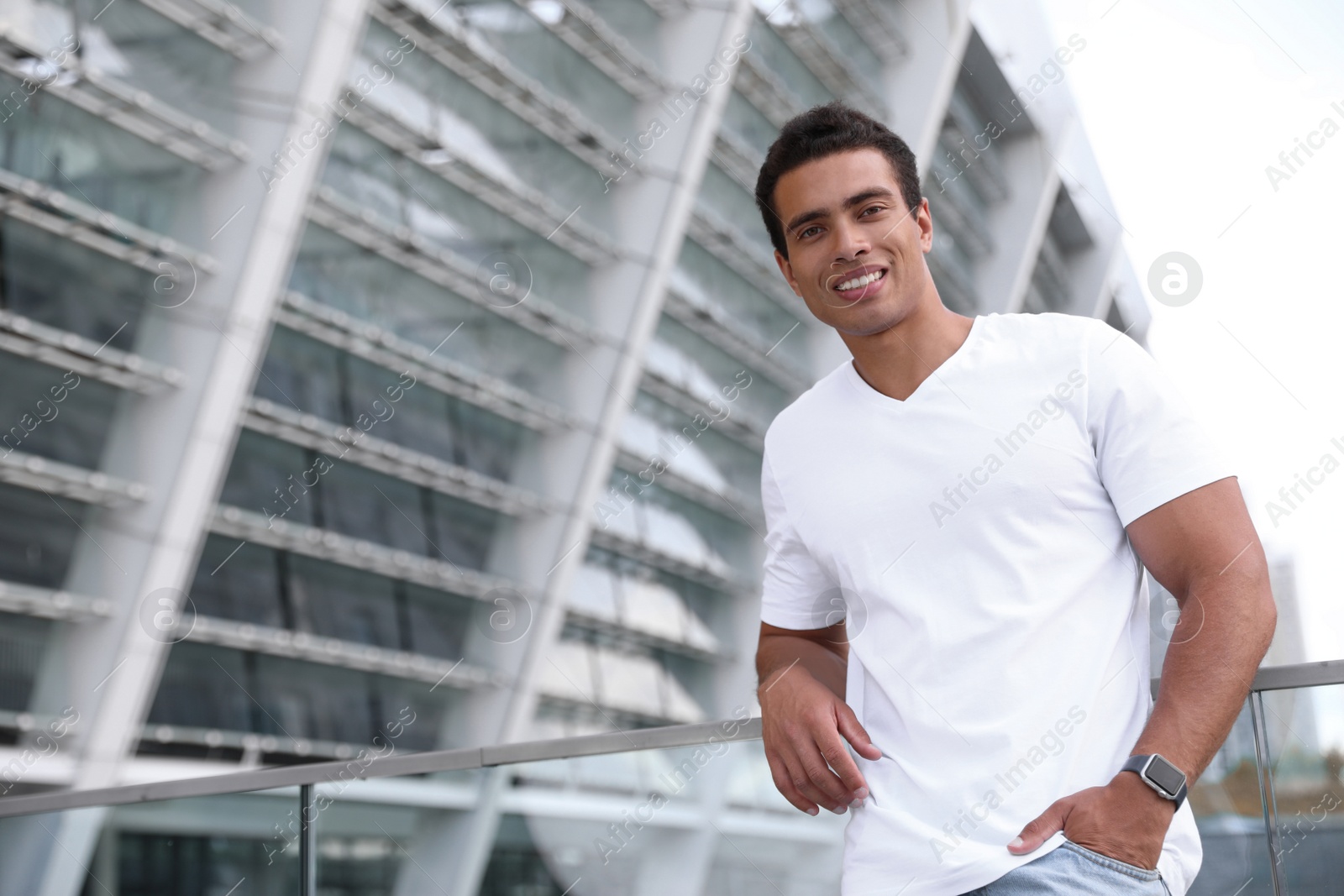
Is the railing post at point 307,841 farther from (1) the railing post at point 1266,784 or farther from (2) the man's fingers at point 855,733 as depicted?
(1) the railing post at point 1266,784

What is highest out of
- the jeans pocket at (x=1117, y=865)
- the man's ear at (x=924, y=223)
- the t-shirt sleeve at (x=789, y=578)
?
the man's ear at (x=924, y=223)

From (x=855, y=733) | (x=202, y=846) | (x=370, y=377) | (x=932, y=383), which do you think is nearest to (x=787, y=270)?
(x=932, y=383)

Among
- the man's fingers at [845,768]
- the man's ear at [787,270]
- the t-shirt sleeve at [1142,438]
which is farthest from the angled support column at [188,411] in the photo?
the t-shirt sleeve at [1142,438]

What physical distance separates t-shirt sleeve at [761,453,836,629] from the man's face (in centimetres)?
28

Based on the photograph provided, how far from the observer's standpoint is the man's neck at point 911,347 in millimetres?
1703

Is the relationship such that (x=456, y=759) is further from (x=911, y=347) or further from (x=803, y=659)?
(x=911, y=347)

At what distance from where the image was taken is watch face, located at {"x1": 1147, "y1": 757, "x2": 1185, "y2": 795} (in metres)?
1.36

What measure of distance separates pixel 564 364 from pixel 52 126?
6910 mm

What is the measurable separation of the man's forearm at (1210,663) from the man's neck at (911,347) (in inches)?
17.7

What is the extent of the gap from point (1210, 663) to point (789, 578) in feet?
2.03

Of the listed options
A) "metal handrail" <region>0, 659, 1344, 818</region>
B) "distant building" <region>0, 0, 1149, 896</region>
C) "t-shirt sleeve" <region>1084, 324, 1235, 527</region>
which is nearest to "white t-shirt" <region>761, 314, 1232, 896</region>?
"t-shirt sleeve" <region>1084, 324, 1235, 527</region>

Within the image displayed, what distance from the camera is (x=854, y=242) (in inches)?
66.5

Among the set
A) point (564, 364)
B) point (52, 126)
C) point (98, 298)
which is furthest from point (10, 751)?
point (564, 364)

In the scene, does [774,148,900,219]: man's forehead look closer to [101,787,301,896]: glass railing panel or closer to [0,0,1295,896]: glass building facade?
[101,787,301,896]: glass railing panel
